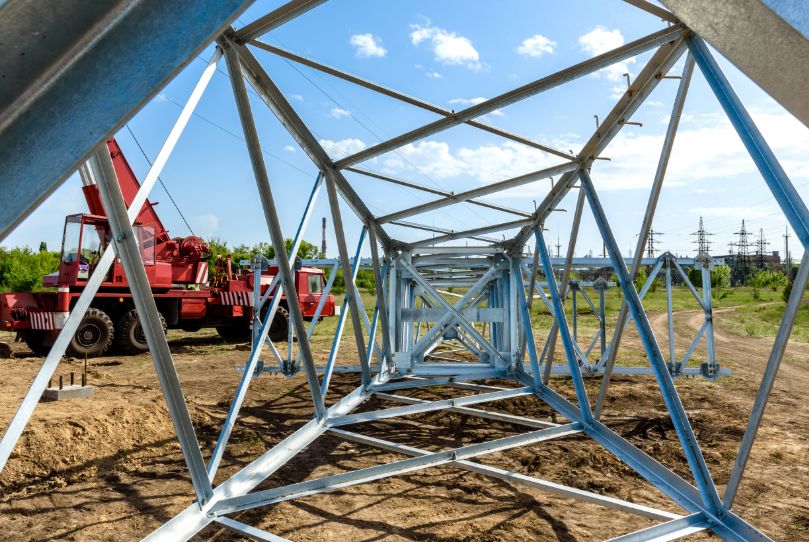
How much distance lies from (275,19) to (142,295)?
5.54 ft

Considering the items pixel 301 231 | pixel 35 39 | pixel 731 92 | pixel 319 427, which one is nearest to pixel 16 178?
pixel 35 39

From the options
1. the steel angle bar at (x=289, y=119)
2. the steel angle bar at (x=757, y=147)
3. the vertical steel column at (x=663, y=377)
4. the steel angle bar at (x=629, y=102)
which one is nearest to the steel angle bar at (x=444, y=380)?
Result: the steel angle bar at (x=289, y=119)

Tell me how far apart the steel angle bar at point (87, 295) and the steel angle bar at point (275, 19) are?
0.61ft

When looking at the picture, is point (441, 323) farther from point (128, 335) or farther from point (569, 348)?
point (128, 335)

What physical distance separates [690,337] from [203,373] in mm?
17209

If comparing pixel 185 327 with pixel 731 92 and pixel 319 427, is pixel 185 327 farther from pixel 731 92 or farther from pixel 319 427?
pixel 731 92

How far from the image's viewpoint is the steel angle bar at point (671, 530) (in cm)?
302

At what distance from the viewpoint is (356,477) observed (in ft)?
12.9

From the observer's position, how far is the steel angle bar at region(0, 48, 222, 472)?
213 centimetres

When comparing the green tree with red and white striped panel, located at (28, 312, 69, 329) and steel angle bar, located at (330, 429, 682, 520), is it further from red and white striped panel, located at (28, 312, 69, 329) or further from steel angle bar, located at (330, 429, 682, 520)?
steel angle bar, located at (330, 429, 682, 520)

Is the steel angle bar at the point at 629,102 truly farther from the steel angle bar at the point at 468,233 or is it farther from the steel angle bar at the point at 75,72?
the steel angle bar at the point at 75,72

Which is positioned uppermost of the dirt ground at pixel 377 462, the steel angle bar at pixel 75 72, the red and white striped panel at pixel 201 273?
the steel angle bar at pixel 75 72

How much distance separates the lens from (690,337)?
20.6m

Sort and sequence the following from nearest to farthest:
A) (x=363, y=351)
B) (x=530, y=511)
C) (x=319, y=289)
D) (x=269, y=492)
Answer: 1. (x=269, y=492)
2. (x=530, y=511)
3. (x=363, y=351)
4. (x=319, y=289)
